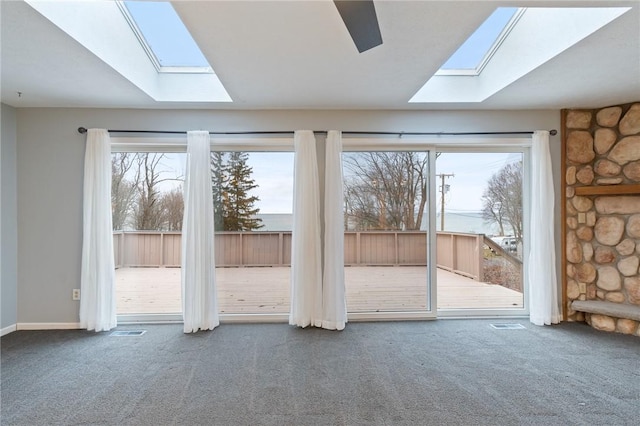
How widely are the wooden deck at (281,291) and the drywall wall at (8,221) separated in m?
0.98

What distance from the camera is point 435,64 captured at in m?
2.51

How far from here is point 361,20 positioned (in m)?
1.50

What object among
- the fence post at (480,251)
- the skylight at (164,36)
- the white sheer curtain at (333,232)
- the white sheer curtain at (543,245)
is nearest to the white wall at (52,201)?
the skylight at (164,36)

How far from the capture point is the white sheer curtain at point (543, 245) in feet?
11.2

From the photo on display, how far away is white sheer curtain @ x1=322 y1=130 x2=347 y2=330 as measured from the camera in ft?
11.1

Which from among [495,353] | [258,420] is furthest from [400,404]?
[495,353]

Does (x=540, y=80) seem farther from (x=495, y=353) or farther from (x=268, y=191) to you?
(x=268, y=191)

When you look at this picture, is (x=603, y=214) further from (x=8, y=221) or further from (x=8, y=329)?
(x=8, y=329)

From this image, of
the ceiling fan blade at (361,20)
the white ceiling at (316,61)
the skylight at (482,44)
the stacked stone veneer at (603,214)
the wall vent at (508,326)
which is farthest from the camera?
the wall vent at (508,326)

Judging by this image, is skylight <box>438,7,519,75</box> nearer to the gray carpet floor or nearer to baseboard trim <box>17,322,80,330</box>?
the gray carpet floor

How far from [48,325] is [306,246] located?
2920 millimetres

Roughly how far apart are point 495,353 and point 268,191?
2784 millimetres

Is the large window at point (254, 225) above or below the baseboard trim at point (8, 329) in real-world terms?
above

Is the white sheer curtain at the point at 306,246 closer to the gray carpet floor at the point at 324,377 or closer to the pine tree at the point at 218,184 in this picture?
the gray carpet floor at the point at 324,377
